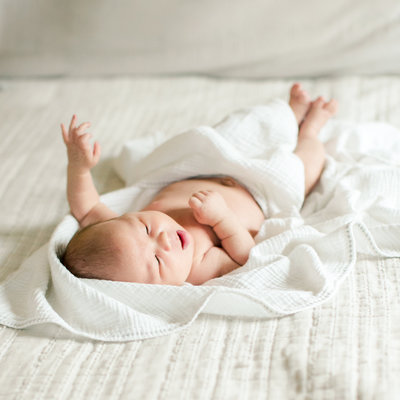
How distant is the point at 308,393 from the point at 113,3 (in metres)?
1.51

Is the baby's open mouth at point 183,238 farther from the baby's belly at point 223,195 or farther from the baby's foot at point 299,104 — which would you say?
the baby's foot at point 299,104

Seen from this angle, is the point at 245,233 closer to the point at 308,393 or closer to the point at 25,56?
the point at 308,393

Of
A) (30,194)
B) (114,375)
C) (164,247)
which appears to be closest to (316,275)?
(164,247)

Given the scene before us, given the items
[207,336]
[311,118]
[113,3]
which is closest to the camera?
[207,336]

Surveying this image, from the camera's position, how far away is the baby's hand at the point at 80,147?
1.21 m

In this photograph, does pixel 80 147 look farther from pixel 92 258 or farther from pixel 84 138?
pixel 92 258

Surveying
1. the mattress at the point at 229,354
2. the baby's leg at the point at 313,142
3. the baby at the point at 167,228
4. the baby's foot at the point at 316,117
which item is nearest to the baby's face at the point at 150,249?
the baby at the point at 167,228

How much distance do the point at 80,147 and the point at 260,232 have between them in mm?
415

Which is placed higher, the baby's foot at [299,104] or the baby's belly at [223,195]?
the baby's foot at [299,104]

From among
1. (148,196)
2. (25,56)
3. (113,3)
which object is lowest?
(148,196)

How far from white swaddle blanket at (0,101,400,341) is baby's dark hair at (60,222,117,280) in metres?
0.02

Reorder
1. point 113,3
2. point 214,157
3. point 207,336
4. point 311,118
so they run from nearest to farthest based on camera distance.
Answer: point 207,336 → point 214,157 → point 311,118 → point 113,3

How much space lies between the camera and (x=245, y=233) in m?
1.17

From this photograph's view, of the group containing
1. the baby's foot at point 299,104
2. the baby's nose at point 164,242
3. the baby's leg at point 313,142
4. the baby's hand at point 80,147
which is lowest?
the baby's leg at point 313,142
